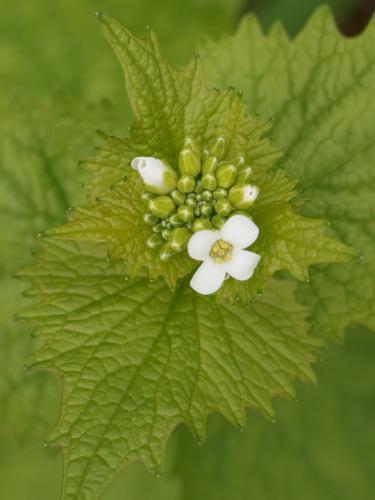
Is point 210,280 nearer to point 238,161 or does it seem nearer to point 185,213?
point 185,213

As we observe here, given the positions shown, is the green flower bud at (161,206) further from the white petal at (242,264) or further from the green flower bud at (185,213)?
the white petal at (242,264)

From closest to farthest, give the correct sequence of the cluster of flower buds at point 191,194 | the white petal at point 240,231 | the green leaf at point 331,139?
the white petal at point 240,231 → the cluster of flower buds at point 191,194 → the green leaf at point 331,139

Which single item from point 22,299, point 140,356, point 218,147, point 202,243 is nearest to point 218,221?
point 202,243

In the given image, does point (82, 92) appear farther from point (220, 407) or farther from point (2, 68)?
Result: point (220, 407)

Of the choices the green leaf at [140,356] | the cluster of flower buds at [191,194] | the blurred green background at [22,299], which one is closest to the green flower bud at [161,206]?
the cluster of flower buds at [191,194]

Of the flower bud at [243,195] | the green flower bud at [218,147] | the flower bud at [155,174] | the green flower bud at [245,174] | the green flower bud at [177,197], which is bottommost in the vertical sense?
the flower bud at [243,195]

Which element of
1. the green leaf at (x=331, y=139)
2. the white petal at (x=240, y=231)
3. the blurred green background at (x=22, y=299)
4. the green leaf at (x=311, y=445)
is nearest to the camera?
the white petal at (x=240, y=231)

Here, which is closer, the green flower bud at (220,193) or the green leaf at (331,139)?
the green flower bud at (220,193)

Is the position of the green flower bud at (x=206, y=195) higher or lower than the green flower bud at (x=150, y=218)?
lower
